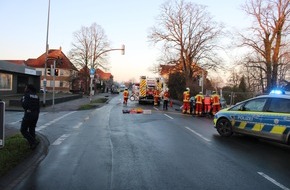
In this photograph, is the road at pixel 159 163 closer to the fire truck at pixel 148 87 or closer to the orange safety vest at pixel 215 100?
the orange safety vest at pixel 215 100

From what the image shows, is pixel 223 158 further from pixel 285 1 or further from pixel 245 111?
pixel 285 1

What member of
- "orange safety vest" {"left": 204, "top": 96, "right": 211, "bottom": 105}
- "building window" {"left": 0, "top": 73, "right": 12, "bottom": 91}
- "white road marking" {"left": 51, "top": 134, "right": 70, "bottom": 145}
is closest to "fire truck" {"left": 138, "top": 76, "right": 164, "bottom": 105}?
"building window" {"left": 0, "top": 73, "right": 12, "bottom": 91}

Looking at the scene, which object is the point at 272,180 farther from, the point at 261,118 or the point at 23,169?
the point at 261,118

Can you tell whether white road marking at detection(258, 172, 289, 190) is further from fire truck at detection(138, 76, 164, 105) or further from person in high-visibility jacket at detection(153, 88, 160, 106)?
fire truck at detection(138, 76, 164, 105)

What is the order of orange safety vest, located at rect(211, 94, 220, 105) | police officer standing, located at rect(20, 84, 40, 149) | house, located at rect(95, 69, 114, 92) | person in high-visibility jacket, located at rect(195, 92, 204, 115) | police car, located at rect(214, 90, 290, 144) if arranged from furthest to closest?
house, located at rect(95, 69, 114, 92) < person in high-visibility jacket, located at rect(195, 92, 204, 115) < orange safety vest, located at rect(211, 94, 220, 105) < police car, located at rect(214, 90, 290, 144) < police officer standing, located at rect(20, 84, 40, 149)

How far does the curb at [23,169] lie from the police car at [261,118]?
258 inches

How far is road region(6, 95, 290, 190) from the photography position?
7.05 meters

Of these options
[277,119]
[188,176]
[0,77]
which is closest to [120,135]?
[277,119]

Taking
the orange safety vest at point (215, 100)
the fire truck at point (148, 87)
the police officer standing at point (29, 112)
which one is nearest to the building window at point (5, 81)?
the fire truck at point (148, 87)

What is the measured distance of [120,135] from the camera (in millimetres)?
13664

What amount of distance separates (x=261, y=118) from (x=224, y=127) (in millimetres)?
1932

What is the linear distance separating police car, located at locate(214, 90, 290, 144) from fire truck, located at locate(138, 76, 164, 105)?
85.4ft

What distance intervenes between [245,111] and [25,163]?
7679 millimetres

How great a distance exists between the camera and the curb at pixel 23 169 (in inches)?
273
